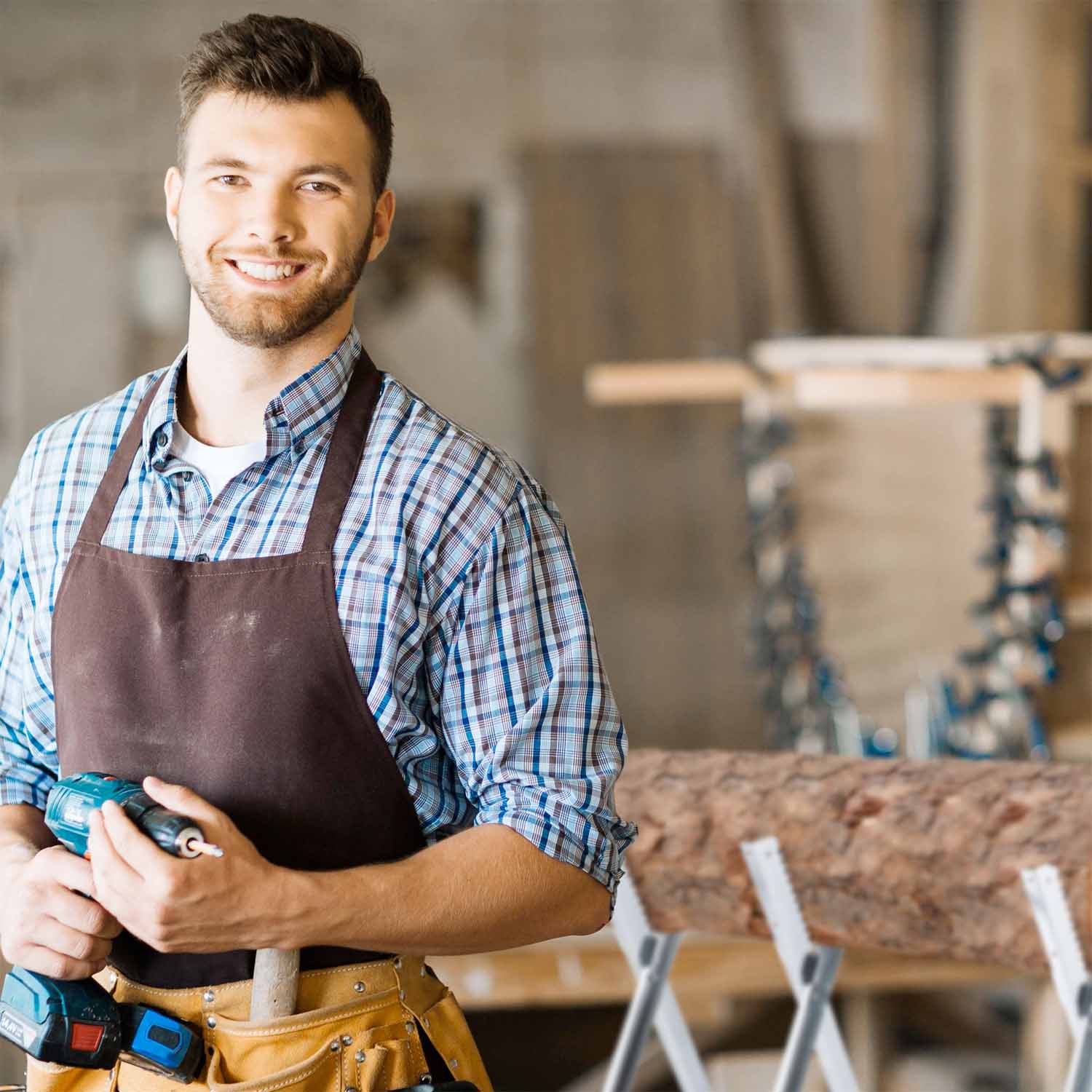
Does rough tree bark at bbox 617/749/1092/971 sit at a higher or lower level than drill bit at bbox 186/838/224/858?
lower

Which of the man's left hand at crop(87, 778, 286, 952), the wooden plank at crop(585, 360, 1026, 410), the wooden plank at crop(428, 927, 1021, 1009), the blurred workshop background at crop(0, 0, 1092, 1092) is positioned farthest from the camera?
the blurred workshop background at crop(0, 0, 1092, 1092)

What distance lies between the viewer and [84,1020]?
1437 mm

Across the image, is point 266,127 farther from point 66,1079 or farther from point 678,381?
point 678,381

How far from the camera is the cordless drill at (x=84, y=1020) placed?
1418 millimetres

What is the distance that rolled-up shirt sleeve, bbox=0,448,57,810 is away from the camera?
5.38 feet

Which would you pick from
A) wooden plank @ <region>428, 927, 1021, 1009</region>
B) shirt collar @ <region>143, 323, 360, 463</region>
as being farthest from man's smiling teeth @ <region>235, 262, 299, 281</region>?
wooden plank @ <region>428, 927, 1021, 1009</region>

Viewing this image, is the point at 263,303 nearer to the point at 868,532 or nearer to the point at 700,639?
the point at 868,532

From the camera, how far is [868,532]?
4188mm

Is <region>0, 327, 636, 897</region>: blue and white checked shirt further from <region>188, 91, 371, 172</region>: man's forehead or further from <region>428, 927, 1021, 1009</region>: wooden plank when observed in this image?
<region>428, 927, 1021, 1009</region>: wooden plank

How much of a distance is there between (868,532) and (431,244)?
277 centimetres

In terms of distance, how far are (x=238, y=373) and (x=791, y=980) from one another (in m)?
1.30

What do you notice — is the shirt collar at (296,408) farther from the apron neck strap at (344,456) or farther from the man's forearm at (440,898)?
the man's forearm at (440,898)

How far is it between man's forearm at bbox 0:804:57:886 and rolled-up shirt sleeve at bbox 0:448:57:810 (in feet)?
0.08

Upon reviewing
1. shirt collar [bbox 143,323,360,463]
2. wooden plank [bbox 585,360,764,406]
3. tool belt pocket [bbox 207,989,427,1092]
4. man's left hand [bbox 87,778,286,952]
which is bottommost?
tool belt pocket [bbox 207,989,427,1092]
